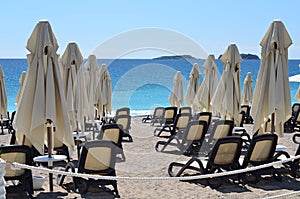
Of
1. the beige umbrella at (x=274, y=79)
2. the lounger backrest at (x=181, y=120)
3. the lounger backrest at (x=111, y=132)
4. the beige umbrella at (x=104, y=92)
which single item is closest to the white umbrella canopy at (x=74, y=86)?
the lounger backrest at (x=111, y=132)

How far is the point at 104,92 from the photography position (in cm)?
1398

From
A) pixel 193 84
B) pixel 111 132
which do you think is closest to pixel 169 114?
pixel 193 84

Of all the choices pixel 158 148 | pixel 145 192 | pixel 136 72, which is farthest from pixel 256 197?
pixel 136 72

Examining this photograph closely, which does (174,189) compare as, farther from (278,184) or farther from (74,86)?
(74,86)

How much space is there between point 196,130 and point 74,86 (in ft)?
8.38

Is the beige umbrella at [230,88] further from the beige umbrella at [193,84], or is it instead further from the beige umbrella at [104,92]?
the beige umbrella at [193,84]

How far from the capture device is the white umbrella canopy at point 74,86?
8727 mm

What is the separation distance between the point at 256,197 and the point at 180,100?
1042cm

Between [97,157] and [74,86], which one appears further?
[74,86]

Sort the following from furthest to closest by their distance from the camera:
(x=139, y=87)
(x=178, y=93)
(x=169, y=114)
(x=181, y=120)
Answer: (x=139, y=87), (x=178, y=93), (x=169, y=114), (x=181, y=120)

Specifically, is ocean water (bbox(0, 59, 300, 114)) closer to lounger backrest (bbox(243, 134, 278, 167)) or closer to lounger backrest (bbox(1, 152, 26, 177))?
lounger backrest (bbox(243, 134, 278, 167))

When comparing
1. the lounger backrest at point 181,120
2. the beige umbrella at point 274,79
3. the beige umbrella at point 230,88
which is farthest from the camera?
the lounger backrest at point 181,120

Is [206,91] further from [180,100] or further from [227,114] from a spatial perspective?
[180,100]

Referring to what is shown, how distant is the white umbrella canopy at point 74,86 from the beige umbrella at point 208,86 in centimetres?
417
